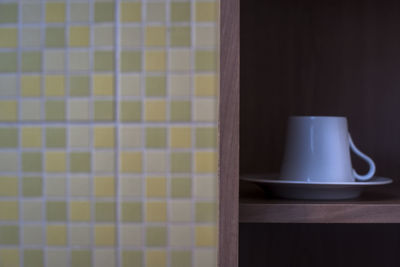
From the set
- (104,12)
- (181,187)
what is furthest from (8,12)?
(181,187)

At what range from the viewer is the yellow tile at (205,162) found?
0.67m

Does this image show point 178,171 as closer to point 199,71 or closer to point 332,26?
point 199,71

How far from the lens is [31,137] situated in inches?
26.7

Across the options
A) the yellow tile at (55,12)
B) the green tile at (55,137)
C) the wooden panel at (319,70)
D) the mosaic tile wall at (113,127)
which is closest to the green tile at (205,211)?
the mosaic tile wall at (113,127)

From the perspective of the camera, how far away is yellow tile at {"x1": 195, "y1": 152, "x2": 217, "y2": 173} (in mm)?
671

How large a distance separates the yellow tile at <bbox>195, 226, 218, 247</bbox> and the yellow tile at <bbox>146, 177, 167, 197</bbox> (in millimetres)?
72

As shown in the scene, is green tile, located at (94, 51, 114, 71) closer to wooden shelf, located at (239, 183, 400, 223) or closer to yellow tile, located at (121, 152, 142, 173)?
yellow tile, located at (121, 152, 142, 173)

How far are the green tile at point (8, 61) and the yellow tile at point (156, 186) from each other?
0.25 meters

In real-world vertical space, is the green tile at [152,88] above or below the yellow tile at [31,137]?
above

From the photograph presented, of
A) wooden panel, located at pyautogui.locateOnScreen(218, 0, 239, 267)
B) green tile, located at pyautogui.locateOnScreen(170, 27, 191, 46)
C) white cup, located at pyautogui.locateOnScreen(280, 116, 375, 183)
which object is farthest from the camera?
green tile, located at pyautogui.locateOnScreen(170, 27, 191, 46)

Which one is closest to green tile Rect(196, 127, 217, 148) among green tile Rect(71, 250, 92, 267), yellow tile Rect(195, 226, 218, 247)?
yellow tile Rect(195, 226, 218, 247)

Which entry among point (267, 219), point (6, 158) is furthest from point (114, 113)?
point (267, 219)

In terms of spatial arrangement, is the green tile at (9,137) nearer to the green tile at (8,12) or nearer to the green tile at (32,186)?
the green tile at (32,186)

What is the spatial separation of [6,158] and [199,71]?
0.99 feet
